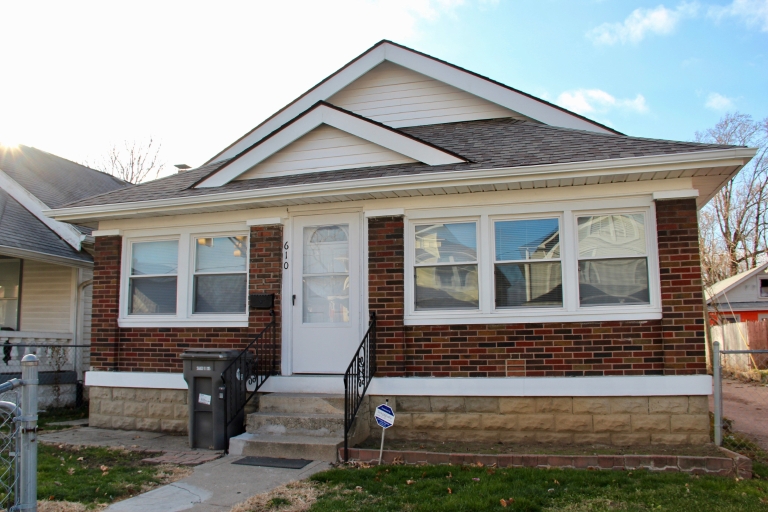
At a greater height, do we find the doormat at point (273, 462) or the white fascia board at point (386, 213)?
the white fascia board at point (386, 213)

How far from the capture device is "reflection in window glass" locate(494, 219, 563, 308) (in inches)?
286

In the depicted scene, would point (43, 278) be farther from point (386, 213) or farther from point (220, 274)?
point (386, 213)

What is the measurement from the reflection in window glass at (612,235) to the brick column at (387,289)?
219cm

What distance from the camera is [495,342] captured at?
7.24 metres

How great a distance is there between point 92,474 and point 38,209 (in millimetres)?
8259

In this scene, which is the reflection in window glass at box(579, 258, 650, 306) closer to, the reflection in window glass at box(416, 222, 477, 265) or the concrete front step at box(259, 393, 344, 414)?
the reflection in window glass at box(416, 222, 477, 265)

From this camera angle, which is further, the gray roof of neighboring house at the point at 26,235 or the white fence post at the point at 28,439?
the gray roof of neighboring house at the point at 26,235

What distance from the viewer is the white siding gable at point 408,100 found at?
10055mm

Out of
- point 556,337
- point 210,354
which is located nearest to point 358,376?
point 210,354

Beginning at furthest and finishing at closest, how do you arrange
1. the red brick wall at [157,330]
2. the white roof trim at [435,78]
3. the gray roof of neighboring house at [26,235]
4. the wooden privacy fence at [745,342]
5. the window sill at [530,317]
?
1. the wooden privacy fence at [745,342]
2. the gray roof of neighboring house at [26,235]
3. the white roof trim at [435,78]
4. the red brick wall at [157,330]
5. the window sill at [530,317]

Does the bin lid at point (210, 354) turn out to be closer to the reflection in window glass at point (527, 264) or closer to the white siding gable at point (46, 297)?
the reflection in window glass at point (527, 264)

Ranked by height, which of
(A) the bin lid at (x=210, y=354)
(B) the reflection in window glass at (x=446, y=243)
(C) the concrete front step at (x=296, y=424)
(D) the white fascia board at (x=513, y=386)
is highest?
(B) the reflection in window glass at (x=446, y=243)

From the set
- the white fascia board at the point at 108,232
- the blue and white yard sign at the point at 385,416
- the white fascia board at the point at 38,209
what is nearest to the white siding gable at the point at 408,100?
the white fascia board at the point at 108,232

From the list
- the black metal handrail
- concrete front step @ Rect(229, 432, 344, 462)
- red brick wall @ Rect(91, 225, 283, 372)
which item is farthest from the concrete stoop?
red brick wall @ Rect(91, 225, 283, 372)
